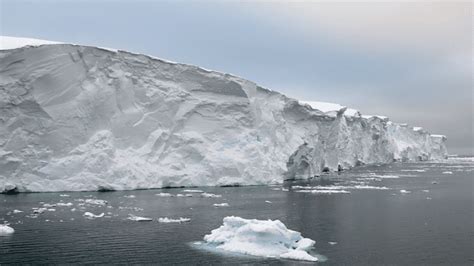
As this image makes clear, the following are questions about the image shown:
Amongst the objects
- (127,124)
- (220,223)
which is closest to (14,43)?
(127,124)

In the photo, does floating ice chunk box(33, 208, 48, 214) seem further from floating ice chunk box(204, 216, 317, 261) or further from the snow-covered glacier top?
the snow-covered glacier top

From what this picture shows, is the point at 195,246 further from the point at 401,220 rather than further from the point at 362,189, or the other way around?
the point at 362,189

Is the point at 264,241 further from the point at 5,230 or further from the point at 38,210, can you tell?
the point at 38,210

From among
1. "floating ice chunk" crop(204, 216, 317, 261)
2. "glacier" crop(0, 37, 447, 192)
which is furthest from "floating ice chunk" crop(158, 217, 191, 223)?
"glacier" crop(0, 37, 447, 192)

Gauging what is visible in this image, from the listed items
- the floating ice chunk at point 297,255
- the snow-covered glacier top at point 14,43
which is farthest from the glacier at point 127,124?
the floating ice chunk at point 297,255

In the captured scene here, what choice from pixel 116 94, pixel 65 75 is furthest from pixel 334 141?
pixel 65 75

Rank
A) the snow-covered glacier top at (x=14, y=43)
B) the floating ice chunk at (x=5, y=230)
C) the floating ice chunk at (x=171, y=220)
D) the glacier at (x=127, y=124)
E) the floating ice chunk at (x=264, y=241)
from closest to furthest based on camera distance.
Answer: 1. the floating ice chunk at (x=264, y=241)
2. the floating ice chunk at (x=5, y=230)
3. the floating ice chunk at (x=171, y=220)
4. the snow-covered glacier top at (x=14, y=43)
5. the glacier at (x=127, y=124)

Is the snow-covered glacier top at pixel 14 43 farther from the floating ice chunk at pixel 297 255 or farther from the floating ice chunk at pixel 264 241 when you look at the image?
the floating ice chunk at pixel 297 255
